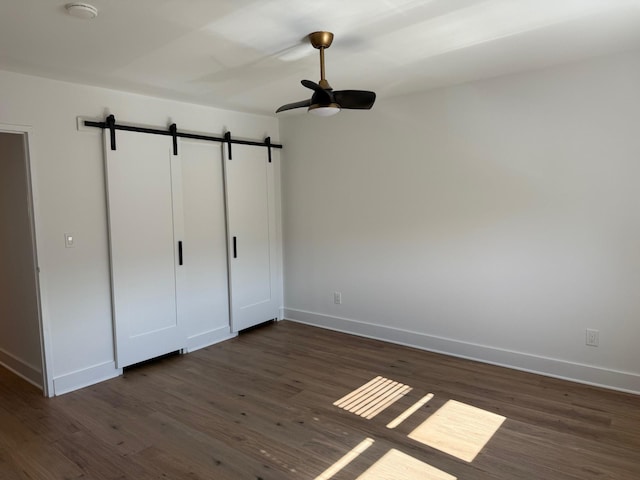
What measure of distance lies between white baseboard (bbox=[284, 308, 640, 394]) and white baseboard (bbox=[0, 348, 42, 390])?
2.73 m

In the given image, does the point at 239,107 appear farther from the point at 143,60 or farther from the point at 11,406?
the point at 11,406

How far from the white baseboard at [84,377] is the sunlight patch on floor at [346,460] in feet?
7.51

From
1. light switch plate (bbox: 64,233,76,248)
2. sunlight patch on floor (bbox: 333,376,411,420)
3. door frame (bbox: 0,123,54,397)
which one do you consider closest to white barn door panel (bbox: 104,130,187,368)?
light switch plate (bbox: 64,233,76,248)

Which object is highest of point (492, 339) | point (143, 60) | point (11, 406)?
point (143, 60)

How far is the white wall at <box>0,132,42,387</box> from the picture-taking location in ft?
11.2

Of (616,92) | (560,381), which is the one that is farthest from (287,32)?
Answer: (560,381)

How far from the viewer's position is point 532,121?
3.49 meters

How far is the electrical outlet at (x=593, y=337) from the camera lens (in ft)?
10.9

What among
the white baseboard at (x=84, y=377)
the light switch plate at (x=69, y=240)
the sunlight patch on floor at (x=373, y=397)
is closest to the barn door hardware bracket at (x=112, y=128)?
the light switch plate at (x=69, y=240)

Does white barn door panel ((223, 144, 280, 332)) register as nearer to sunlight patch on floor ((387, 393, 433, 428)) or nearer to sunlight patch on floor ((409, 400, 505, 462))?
sunlight patch on floor ((387, 393, 433, 428))

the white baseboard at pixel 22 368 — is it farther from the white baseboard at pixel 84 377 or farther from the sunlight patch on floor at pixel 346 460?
the sunlight patch on floor at pixel 346 460

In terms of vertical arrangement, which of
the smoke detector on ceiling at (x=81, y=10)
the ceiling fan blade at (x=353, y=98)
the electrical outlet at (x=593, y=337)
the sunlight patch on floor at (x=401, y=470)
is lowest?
the sunlight patch on floor at (x=401, y=470)

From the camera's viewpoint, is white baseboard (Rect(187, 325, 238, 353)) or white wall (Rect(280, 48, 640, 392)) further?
white baseboard (Rect(187, 325, 238, 353))

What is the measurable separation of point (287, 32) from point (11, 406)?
3347mm
